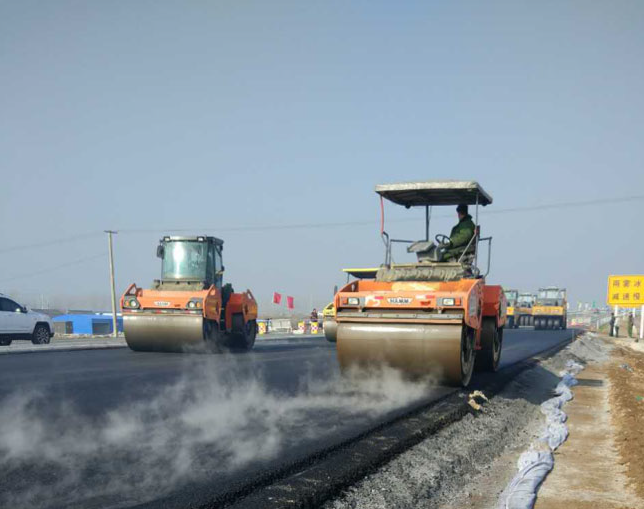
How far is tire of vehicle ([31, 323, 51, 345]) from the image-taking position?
19.0 meters

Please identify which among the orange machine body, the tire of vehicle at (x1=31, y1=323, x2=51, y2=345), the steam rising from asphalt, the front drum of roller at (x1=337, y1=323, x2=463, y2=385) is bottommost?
the tire of vehicle at (x1=31, y1=323, x2=51, y2=345)

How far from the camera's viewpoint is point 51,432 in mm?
5121

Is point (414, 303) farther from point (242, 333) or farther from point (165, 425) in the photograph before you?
point (242, 333)

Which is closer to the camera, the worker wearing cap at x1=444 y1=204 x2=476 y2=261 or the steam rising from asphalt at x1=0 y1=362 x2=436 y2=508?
the steam rising from asphalt at x1=0 y1=362 x2=436 y2=508

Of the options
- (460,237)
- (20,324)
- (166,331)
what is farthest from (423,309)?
(20,324)

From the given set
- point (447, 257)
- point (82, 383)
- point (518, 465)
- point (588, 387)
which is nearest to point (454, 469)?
point (518, 465)

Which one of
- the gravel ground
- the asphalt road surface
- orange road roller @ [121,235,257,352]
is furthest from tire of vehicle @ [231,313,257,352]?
the gravel ground

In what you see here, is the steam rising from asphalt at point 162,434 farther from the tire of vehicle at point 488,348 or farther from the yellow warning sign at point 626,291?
the yellow warning sign at point 626,291

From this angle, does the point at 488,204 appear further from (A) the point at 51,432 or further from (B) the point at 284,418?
(A) the point at 51,432

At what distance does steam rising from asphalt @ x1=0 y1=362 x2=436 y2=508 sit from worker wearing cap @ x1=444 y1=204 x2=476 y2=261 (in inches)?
86.6

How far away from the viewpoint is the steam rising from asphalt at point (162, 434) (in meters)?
3.75

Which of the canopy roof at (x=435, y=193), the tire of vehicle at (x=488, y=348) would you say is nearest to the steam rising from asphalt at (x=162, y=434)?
the tire of vehicle at (x=488, y=348)

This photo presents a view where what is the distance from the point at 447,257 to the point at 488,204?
1.28 m

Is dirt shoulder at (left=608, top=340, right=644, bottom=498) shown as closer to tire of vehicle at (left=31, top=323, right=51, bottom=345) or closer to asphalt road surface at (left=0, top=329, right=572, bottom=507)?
asphalt road surface at (left=0, top=329, right=572, bottom=507)
